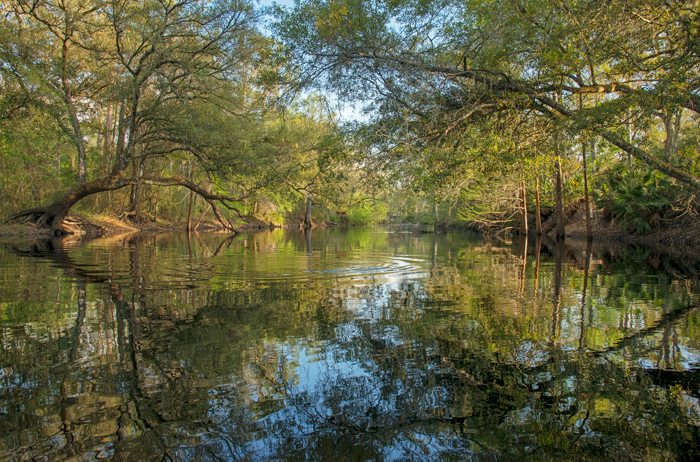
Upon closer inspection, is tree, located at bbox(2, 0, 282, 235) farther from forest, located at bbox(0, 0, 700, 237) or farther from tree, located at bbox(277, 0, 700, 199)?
tree, located at bbox(277, 0, 700, 199)

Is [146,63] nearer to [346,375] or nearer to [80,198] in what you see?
[80,198]

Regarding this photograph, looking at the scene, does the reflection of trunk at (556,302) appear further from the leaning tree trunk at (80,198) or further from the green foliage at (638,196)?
the leaning tree trunk at (80,198)

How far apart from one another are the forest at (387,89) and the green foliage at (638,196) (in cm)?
Result: 10

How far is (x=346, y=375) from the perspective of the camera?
145 inches

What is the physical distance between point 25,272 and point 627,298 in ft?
39.1

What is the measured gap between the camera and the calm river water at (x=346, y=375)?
264cm

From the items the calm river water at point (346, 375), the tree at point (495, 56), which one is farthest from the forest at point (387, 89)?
the calm river water at point (346, 375)

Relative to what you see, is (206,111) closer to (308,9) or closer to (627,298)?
(308,9)

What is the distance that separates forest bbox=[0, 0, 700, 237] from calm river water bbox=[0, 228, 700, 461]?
491 cm

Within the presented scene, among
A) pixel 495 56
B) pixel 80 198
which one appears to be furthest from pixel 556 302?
pixel 80 198

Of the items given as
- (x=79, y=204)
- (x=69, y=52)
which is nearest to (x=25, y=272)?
(x=69, y=52)

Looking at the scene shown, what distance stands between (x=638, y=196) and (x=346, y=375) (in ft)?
A: 75.2

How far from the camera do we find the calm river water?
2.64m

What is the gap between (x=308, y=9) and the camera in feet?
34.3
